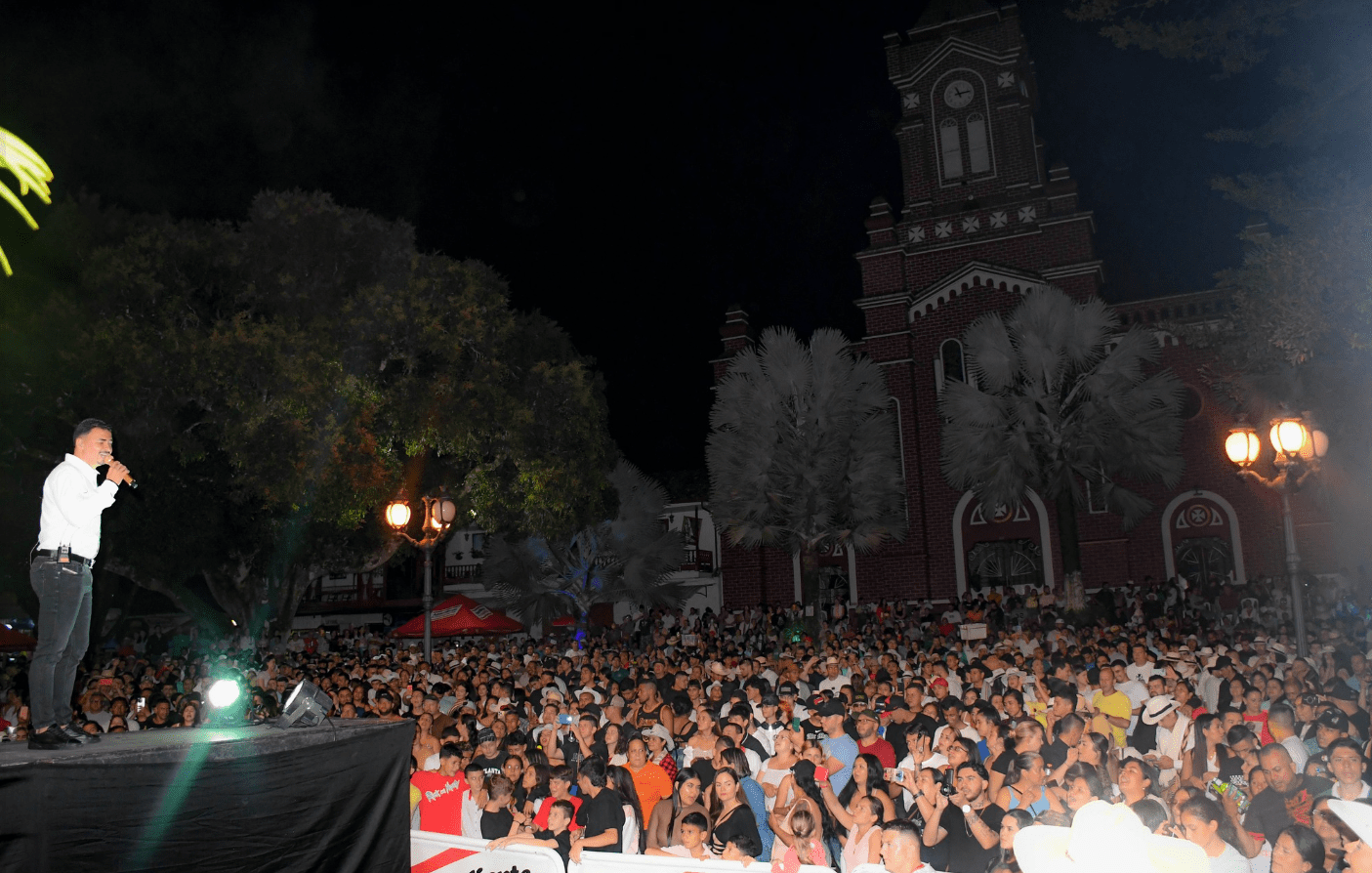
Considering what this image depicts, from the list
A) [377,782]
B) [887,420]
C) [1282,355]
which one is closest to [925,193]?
[887,420]

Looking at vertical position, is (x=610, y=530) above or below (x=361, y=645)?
above

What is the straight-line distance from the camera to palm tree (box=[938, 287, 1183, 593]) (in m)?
24.8

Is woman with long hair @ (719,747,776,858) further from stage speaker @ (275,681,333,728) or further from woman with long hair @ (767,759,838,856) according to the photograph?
stage speaker @ (275,681,333,728)

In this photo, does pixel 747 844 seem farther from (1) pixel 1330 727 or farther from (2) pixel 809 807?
(1) pixel 1330 727

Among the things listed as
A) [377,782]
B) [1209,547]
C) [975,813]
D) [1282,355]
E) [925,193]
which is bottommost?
[975,813]

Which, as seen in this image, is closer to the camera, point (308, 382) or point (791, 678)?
point (791, 678)

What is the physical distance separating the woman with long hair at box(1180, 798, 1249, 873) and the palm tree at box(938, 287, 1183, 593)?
64.5 ft

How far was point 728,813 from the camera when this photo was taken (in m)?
6.73

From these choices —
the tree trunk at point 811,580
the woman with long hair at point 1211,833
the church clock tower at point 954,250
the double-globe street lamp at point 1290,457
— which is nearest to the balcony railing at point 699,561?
the church clock tower at point 954,250

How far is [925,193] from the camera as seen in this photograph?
34906 millimetres

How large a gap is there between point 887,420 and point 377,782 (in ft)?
82.0

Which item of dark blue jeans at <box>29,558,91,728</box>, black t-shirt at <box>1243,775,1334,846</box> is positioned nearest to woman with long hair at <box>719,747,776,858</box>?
black t-shirt at <box>1243,775,1334,846</box>

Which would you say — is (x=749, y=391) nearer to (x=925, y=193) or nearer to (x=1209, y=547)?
(x=925, y=193)

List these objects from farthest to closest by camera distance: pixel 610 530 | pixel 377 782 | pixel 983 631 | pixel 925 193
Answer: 1. pixel 610 530
2. pixel 925 193
3. pixel 983 631
4. pixel 377 782
